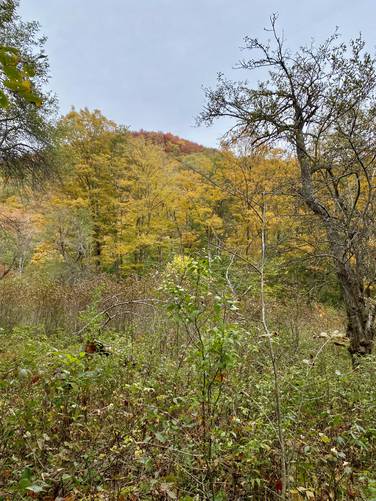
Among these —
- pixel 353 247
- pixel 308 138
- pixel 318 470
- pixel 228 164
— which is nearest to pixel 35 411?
pixel 318 470

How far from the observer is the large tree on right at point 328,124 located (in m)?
4.81

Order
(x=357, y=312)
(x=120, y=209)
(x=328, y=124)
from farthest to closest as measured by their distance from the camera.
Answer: (x=120, y=209)
(x=328, y=124)
(x=357, y=312)

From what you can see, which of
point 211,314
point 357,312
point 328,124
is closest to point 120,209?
point 328,124

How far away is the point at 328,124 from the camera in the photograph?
5234mm

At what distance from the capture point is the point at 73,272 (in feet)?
43.7

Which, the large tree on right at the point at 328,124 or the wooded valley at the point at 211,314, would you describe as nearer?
the wooded valley at the point at 211,314

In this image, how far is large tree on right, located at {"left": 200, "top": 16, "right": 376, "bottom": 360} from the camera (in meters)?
4.81

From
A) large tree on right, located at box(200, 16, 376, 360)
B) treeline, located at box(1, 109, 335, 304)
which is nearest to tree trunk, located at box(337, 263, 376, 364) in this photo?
large tree on right, located at box(200, 16, 376, 360)

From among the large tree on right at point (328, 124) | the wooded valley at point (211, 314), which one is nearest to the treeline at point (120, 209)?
the wooded valley at point (211, 314)

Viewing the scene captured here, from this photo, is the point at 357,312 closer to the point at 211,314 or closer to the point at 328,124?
the point at 328,124

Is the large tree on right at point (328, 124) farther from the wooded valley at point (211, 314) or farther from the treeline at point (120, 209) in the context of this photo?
the treeline at point (120, 209)

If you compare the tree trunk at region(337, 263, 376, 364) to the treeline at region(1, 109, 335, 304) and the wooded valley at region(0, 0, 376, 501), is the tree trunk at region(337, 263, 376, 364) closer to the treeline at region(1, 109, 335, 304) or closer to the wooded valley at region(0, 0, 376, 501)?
the wooded valley at region(0, 0, 376, 501)

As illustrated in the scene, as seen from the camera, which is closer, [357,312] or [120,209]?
[357,312]

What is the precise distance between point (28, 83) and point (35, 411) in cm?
208
